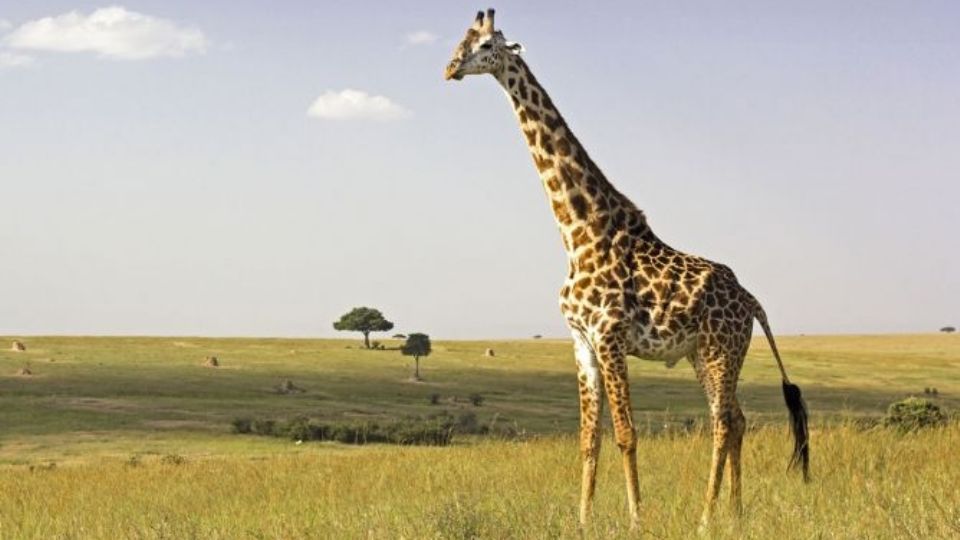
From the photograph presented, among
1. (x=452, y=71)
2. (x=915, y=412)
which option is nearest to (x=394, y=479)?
(x=452, y=71)

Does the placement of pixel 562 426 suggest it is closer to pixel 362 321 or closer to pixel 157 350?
pixel 157 350

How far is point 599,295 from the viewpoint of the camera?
933 cm

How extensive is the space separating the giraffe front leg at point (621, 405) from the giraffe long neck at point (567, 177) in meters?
0.97

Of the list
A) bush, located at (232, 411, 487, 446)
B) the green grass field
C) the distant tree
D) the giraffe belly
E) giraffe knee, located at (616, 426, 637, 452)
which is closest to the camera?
the green grass field

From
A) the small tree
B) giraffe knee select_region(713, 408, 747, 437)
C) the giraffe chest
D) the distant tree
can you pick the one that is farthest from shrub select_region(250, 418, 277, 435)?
the distant tree

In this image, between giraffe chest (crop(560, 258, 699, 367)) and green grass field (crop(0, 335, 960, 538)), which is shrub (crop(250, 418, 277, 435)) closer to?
green grass field (crop(0, 335, 960, 538))

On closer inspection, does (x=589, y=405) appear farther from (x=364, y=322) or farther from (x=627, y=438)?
(x=364, y=322)

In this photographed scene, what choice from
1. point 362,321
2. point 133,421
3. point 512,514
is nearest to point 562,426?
point 133,421

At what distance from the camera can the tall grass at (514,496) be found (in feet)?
27.5

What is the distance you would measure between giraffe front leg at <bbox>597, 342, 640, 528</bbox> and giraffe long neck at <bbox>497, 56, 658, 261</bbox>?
3.19ft

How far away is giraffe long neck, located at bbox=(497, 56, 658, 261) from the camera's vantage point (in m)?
9.77

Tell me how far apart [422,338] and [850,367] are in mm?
40258

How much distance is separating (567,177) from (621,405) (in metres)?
2.00

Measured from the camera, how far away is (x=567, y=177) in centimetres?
995
